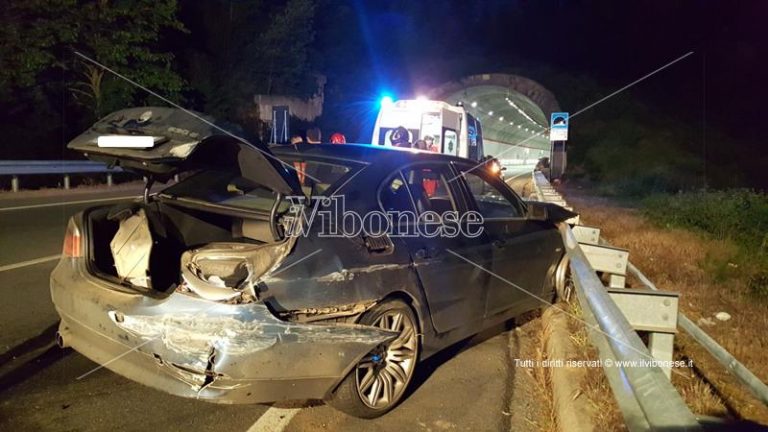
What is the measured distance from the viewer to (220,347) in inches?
123

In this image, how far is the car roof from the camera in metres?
4.37

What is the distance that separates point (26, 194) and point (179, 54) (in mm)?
13169

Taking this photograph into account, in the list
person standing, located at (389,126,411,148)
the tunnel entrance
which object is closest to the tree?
person standing, located at (389,126,411,148)

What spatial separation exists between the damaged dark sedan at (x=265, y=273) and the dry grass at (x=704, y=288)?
5.31 feet

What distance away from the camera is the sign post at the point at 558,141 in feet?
73.7

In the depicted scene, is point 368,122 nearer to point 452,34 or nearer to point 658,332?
point 452,34

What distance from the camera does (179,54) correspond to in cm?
2683

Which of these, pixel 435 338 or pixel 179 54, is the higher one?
pixel 179 54

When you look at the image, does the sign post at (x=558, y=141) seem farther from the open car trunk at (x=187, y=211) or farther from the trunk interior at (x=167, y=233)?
the trunk interior at (x=167, y=233)

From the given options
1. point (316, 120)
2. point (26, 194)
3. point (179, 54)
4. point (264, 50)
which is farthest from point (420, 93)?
point (26, 194)

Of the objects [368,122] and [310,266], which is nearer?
[310,266]

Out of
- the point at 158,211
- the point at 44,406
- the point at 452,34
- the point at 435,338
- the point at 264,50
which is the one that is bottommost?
the point at 44,406

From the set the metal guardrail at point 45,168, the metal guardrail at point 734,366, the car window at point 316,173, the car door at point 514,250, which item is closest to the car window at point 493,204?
the car door at point 514,250

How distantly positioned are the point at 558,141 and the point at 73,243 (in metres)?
21.6
